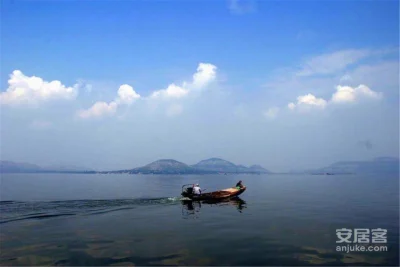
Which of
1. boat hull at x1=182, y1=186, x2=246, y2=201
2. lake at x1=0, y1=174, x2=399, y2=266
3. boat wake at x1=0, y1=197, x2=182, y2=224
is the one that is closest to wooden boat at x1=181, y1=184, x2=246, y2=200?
boat hull at x1=182, y1=186, x2=246, y2=201

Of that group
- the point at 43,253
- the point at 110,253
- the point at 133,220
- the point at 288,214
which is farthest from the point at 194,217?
the point at 43,253

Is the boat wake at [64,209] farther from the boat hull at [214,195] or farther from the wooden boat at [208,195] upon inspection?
the boat hull at [214,195]

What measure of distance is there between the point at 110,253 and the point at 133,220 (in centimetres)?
1256

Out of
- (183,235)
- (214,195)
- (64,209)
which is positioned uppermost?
(214,195)

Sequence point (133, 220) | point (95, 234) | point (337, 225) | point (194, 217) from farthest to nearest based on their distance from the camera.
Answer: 1. point (194, 217)
2. point (133, 220)
3. point (337, 225)
4. point (95, 234)

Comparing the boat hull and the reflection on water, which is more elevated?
the boat hull

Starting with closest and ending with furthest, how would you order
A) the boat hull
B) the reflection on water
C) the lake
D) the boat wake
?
the lake, the boat wake, the reflection on water, the boat hull

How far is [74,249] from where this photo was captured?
76.5 ft

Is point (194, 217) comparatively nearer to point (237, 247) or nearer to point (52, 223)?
point (237, 247)

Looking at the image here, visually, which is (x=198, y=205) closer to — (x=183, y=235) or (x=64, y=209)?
(x=64, y=209)

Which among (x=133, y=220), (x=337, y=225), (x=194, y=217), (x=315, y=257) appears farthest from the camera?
(x=194, y=217)

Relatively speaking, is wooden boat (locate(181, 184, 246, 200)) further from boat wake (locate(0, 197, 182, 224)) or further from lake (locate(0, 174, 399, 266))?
lake (locate(0, 174, 399, 266))

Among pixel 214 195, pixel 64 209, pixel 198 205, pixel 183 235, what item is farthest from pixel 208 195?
pixel 183 235

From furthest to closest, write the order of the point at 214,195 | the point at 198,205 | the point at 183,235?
the point at 214,195, the point at 198,205, the point at 183,235
